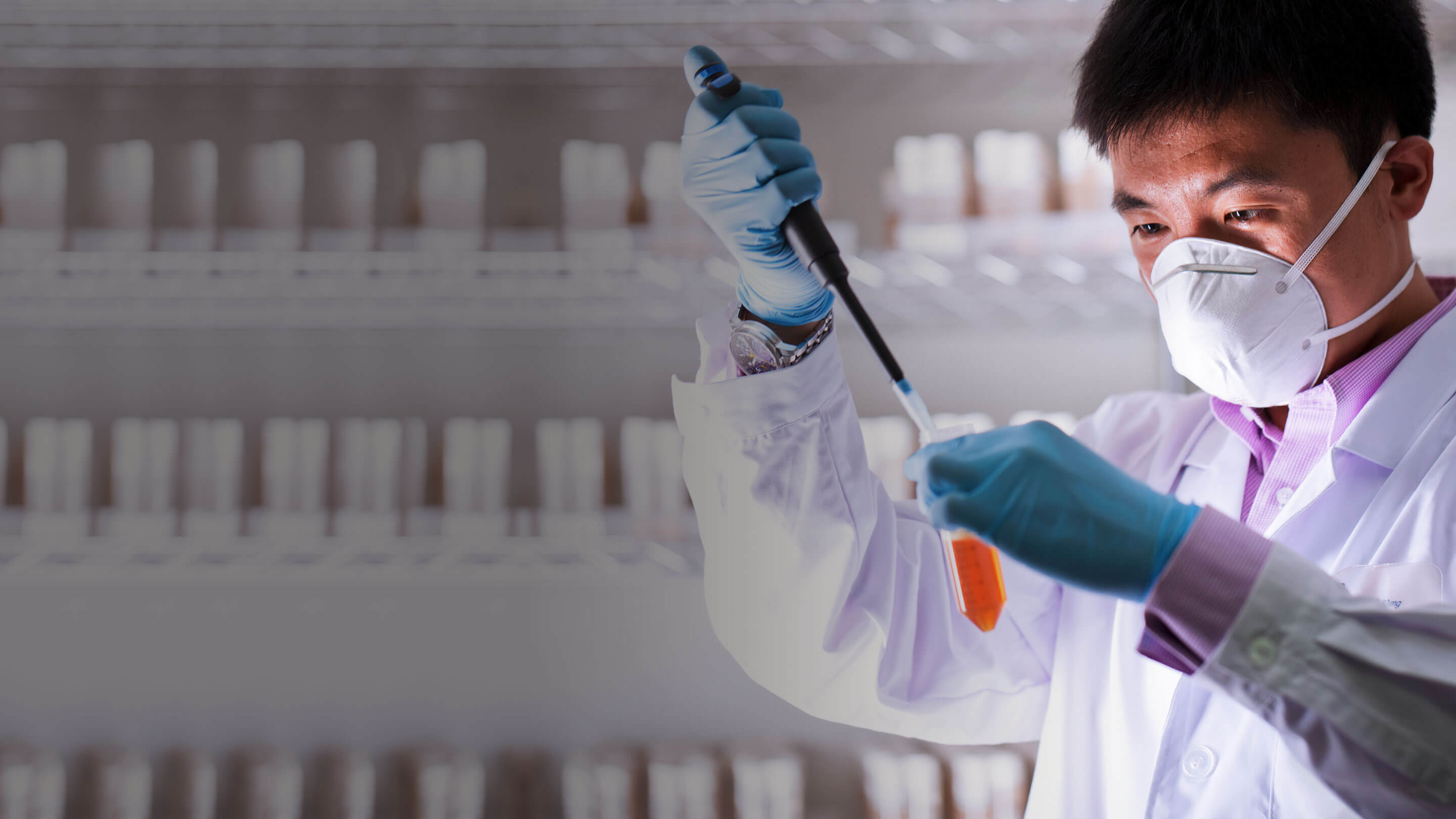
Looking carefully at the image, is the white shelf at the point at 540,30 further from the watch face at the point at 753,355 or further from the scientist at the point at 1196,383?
the watch face at the point at 753,355

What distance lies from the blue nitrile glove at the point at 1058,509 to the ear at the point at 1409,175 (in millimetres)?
381

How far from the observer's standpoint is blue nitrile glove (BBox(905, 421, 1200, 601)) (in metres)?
0.50

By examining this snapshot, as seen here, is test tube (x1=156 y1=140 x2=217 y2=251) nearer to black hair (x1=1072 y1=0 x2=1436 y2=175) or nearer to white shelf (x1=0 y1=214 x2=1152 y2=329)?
white shelf (x1=0 y1=214 x2=1152 y2=329)

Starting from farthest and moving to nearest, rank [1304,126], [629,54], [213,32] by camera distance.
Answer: [629,54]
[213,32]
[1304,126]

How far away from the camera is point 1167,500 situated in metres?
0.51

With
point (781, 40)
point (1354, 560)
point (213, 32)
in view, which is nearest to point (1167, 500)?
point (1354, 560)

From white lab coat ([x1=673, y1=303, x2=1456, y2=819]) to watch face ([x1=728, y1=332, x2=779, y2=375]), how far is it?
0.05ft

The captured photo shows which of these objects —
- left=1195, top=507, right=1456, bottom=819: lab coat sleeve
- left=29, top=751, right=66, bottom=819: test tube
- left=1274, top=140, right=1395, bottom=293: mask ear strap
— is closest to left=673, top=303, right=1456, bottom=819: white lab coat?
left=1195, top=507, right=1456, bottom=819: lab coat sleeve

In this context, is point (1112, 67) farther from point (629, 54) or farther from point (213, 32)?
point (213, 32)

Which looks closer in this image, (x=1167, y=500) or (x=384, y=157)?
(x=1167, y=500)

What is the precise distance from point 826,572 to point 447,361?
0.99 m

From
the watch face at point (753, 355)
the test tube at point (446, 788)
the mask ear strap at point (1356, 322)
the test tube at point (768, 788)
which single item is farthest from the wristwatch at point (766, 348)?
the test tube at point (446, 788)

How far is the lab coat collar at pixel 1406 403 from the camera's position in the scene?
0.68 meters

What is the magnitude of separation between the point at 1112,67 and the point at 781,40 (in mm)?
726
